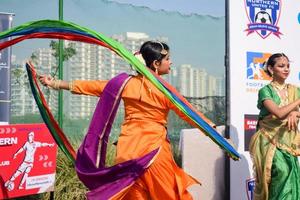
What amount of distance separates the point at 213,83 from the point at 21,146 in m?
4.50

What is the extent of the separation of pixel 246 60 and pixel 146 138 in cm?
277

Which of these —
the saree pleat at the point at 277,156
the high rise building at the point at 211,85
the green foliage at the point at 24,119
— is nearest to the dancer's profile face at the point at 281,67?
the saree pleat at the point at 277,156

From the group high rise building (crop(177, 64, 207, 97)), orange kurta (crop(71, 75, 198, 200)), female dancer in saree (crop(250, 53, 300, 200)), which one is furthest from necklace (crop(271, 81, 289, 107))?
high rise building (crop(177, 64, 207, 97))

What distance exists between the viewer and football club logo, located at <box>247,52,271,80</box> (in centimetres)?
603

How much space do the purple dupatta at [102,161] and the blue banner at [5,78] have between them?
1950 millimetres

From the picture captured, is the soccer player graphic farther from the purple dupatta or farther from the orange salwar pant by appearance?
the orange salwar pant

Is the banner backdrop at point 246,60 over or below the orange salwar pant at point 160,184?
over

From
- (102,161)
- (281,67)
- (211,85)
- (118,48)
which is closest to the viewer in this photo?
(118,48)

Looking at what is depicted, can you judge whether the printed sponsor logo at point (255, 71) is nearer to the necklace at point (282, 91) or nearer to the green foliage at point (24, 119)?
the necklace at point (282, 91)

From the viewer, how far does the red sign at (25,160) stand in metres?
5.02

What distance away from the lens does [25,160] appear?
17.1 ft

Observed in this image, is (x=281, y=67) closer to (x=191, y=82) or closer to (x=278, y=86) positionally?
(x=278, y=86)

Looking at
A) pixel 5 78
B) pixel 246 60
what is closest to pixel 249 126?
pixel 246 60

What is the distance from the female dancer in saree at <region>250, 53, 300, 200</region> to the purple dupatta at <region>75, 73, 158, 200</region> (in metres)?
1.60
